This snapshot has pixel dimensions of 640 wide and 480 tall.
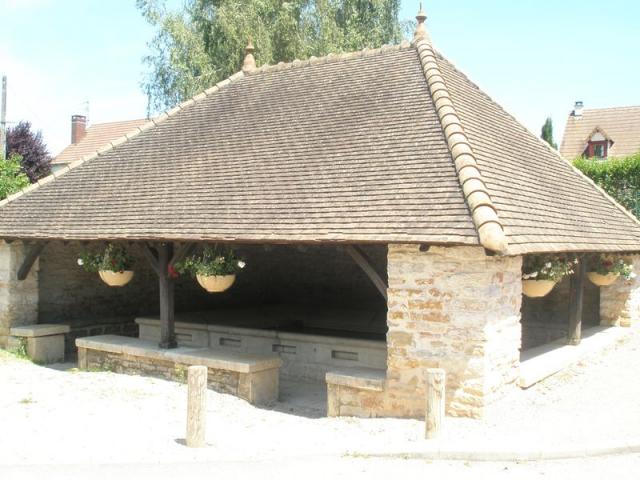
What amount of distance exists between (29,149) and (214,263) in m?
13.7

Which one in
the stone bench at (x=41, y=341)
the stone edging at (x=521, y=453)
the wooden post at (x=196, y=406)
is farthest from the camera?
the stone bench at (x=41, y=341)

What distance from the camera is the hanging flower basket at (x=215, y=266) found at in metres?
8.49

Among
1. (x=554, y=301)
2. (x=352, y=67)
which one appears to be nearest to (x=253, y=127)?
(x=352, y=67)

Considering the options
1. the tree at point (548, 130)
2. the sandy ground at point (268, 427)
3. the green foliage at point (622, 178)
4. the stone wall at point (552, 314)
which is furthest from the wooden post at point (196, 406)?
the tree at point (548, 130)

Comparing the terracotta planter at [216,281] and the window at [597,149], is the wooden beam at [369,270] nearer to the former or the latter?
the terracotta planter at [216,281]

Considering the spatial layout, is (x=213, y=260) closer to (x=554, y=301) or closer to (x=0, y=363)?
(x=0, y=363)

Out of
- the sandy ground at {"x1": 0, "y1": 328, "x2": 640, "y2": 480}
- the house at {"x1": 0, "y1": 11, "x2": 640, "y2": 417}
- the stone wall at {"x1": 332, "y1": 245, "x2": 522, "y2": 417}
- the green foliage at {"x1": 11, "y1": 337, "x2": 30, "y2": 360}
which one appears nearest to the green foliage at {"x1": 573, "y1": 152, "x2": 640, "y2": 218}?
the house at {"x1": 0, "y1": 11, "x2": 640, "y2": 417}

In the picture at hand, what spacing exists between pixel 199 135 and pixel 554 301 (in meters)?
6.68

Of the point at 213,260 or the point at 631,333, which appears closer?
the point at 213,260

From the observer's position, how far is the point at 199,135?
35.6 feet

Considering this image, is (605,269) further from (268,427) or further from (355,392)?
(268,427)

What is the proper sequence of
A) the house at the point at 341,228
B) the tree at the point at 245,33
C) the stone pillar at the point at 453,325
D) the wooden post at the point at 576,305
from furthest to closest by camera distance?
the tree at the point at 245,33, the wooden post at the point at 576,305, the house at the point at 341,228, the stone pillar at the point at 453,325

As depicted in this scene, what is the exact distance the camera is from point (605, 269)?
1013 cm

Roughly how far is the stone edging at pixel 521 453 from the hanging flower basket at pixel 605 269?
16.9 feet
